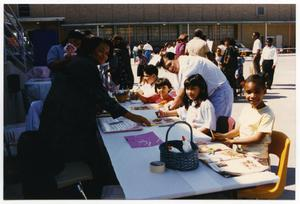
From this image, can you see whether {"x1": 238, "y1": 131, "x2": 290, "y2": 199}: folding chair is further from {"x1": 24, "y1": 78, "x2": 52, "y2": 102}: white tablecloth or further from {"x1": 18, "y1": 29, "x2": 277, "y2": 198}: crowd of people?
{"x1": 24, "y1": 78, "x2": 52, "y2": 102}: white tablecloth

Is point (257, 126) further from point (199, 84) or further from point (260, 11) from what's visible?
point (260, 11)

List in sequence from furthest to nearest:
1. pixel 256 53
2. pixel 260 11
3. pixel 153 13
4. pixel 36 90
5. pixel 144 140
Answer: pixel 260 11, pixel 153 13, pixel 256 53, pixel 36 90, pixel 144 140

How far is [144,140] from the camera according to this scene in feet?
8.80

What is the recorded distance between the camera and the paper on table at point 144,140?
102 inches

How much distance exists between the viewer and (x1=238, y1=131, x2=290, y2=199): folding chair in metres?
2.33

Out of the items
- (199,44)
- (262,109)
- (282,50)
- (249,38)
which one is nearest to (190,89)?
(262,109)

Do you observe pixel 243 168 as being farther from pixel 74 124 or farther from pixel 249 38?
pixel 249 38

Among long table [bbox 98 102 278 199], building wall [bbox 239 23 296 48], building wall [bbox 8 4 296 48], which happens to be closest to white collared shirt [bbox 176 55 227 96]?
long table [bbox 98 102 278 199]

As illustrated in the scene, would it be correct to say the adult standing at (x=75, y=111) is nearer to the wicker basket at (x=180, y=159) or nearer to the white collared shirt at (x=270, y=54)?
the wicker basket at (x=180, y=159)

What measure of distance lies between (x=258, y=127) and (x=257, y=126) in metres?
0.02

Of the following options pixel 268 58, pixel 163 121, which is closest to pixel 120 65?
pixel 268 58

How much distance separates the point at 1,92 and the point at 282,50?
30.7 meters

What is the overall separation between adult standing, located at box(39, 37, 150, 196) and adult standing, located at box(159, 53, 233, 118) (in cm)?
79

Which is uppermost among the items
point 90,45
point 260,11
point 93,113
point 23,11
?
point 260,11
